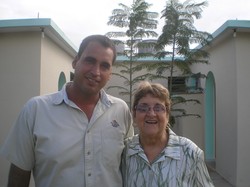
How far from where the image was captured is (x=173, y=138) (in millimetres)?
2346

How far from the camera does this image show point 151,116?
2285 mm

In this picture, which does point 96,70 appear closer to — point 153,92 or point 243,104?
point 153,92

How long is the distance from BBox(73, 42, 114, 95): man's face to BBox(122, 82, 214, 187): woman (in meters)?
0.32

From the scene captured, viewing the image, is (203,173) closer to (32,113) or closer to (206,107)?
(32,113)

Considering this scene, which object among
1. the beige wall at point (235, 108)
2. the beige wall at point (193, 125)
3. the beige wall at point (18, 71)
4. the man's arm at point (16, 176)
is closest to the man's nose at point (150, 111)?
the man's arm at point (16, 176)

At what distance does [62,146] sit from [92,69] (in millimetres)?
560

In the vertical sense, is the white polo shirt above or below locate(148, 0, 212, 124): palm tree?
below

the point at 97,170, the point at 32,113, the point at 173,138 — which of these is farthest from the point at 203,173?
the point at 32,113

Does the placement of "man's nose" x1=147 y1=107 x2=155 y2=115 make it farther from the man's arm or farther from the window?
the window

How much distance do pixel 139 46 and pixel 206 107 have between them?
313 centimetres


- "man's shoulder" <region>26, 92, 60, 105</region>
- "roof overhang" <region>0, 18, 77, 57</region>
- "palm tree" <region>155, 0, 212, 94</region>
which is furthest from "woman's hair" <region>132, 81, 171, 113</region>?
"palm tree" <region>155, 0, 212, 94</region>

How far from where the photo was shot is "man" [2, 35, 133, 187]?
6.84ft

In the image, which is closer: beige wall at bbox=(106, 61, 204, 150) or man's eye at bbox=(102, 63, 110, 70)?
man's eye at bbox=(102, 63, 110, 70)

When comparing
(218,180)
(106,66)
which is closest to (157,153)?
(106,66)
